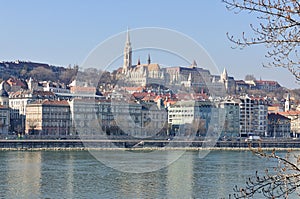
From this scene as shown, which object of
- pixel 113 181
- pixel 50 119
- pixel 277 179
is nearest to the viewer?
pixel 277 179

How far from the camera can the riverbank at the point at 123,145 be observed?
30500 millimetres

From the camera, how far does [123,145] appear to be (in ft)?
107

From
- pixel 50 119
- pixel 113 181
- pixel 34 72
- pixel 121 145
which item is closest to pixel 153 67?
pixel 50 119

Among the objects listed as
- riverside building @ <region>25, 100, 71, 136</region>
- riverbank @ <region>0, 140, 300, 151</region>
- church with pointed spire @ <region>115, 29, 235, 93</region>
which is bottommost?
riverbank @ <region>0, 140, 300, 151</region>

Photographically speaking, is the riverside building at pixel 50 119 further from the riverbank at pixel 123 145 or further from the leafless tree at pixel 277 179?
the leafless tree at pixel 277 179

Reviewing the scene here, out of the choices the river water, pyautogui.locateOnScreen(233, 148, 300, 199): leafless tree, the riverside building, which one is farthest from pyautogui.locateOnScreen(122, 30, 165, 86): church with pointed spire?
pyautogui.locateOnScreen(233, 148, 300, 199): leafless tree

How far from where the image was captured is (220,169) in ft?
57.8

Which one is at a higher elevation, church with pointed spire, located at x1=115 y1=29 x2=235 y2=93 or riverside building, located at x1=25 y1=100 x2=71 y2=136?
church with pointed spire, located at x1=115 y1=29 x2=235 y2=93

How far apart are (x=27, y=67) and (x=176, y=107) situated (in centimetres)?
2726

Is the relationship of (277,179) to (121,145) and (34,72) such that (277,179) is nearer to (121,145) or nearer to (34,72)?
(121,145)

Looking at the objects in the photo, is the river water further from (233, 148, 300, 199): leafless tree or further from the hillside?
the hillside

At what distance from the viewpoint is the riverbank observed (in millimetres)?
30500

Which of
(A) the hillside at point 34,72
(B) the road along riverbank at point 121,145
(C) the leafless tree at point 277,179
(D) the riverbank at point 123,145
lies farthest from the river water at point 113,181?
(A) the hillside at point 34,72

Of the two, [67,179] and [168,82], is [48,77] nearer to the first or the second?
[168,82]
